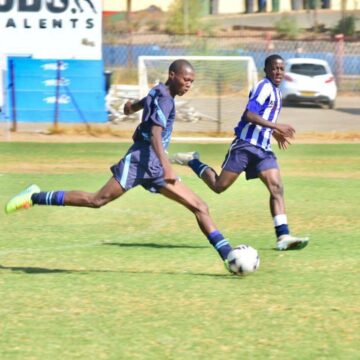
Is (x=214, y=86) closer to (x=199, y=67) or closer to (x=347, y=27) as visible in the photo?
(x=199, y=67)

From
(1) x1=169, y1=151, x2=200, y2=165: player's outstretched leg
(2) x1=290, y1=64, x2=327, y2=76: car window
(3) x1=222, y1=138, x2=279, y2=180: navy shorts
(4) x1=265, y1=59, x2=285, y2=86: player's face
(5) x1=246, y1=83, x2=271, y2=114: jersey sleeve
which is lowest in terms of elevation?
(2) x1=290, y1=64, x2=327, y2=76: car window

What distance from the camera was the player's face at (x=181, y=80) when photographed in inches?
360

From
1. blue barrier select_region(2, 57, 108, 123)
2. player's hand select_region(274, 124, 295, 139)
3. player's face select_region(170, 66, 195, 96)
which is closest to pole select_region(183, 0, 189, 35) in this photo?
blue barrier select_region(2, 57, 108, 123)

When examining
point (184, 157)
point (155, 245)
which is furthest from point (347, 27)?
point (155, 245)

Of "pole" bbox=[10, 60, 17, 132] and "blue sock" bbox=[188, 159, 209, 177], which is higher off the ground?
"blue sock" bbox=[188, 159, 209, 177]

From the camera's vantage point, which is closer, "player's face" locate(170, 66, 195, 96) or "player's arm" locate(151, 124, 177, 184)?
"player's arm" locate(151, 124, 177, 184)

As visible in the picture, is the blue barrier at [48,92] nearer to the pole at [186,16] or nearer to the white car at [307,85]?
the white car at [307,85]

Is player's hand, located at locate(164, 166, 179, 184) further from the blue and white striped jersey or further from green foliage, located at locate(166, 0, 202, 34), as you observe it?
green foliage, located at locate(166, 0, 202, 34)

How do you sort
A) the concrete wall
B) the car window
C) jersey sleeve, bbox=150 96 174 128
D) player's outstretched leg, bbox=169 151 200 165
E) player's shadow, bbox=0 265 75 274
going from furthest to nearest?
the concrete wall, the car window, player's outstretched leg, bbox=169 151 200 165, player's shadow, bbox=0 265 75 274, jersey sleeve, bbox=150 96 174 128

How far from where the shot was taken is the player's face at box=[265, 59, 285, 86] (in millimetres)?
10734

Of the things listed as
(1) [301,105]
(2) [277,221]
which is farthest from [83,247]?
(1) [301,105]

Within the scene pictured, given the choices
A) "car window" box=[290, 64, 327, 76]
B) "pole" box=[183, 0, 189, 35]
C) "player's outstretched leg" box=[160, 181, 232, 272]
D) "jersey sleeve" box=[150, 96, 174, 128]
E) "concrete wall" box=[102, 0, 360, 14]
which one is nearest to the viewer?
"jersey sleeve" box=[150, 96, 174, 128]

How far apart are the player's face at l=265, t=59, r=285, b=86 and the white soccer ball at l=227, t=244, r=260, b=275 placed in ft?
7.48

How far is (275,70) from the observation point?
35.3ft
